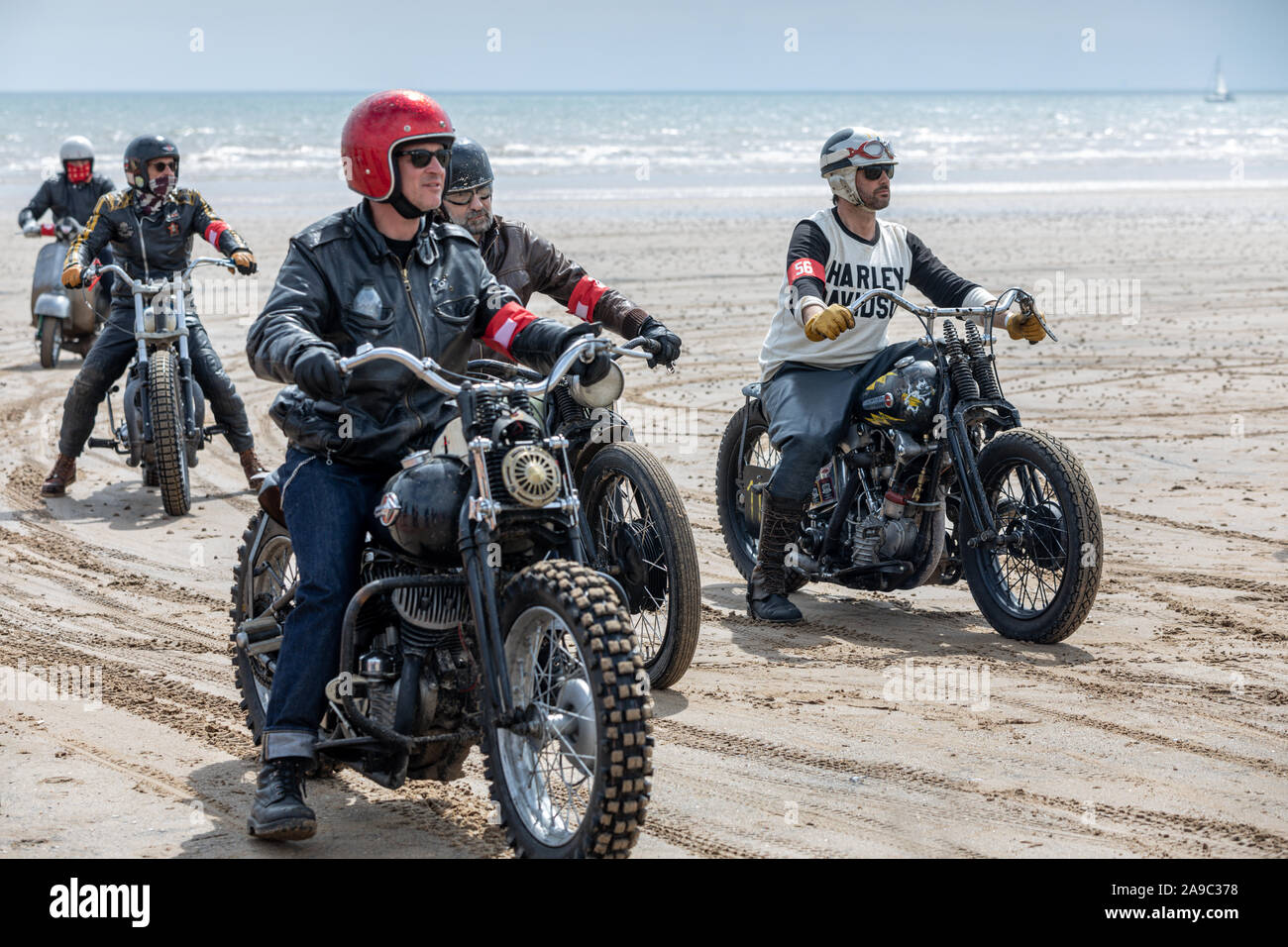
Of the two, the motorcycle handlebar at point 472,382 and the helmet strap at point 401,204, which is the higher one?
the helmet strap at point 401,204

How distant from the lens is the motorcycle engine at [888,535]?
674cm

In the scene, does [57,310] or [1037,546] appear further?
[57,310]

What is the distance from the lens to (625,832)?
367cm

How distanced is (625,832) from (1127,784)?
1869 millimetres

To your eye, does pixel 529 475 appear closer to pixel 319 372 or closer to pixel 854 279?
pixel 319 372

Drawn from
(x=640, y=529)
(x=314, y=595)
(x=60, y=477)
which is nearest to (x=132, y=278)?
(x=60, y=477)

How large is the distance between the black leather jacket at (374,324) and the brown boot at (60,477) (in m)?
5.64

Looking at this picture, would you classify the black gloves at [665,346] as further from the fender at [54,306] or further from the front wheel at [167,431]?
the fender at [54,306]

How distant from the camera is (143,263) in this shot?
9.52 metres

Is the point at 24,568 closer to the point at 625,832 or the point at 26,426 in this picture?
the point at 26,426

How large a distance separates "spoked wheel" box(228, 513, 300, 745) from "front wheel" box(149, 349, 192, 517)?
3973 millimetres

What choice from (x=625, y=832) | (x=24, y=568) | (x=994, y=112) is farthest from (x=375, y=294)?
(x=994, y=112)

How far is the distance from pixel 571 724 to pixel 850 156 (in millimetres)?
3699

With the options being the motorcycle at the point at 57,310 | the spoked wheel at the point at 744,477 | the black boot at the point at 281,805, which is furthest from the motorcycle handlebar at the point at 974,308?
the motorcycle at the point at 57,310
